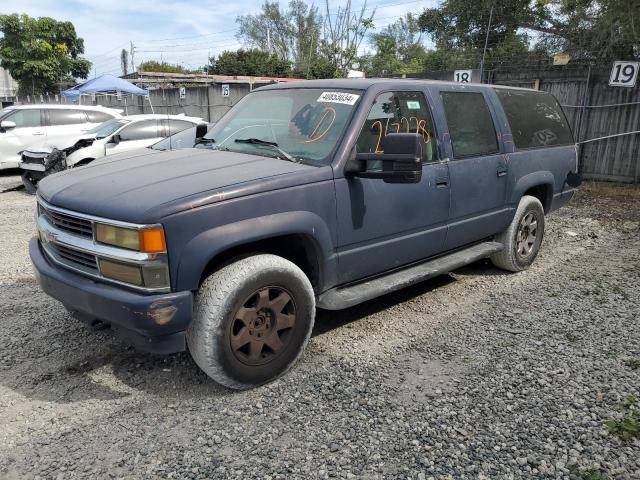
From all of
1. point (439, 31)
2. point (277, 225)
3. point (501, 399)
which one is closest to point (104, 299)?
point (277, 225)

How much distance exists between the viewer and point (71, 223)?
3121 mm

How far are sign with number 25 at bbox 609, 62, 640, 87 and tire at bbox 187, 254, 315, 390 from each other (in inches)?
360

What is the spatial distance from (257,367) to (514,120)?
3582mm

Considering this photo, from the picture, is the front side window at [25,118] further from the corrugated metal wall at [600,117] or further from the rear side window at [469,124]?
the corrugated metal wall at [600,117]

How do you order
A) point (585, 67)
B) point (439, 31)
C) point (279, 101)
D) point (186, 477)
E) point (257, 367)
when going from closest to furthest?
point (186, 477), point (257, 367), point (279, 101), point (585, 67), point (439, 31)

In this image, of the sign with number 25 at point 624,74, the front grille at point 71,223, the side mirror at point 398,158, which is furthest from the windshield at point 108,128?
the sign with number 25 at point 624,74

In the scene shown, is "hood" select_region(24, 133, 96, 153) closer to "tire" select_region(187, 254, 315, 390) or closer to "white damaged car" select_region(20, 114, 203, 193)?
"white damaged car" select_region(20, 114, 203, 193)

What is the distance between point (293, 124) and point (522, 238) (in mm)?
2986

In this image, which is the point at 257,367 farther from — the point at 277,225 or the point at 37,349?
the point at 37,349

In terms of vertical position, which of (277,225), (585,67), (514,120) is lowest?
(277,225)

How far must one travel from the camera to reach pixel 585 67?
1062 centimetres

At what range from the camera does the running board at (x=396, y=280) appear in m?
3.58

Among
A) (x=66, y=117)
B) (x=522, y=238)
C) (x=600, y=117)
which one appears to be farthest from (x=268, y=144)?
(x=66, y=117)

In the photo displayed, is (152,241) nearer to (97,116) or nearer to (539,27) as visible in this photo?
(97,116)
